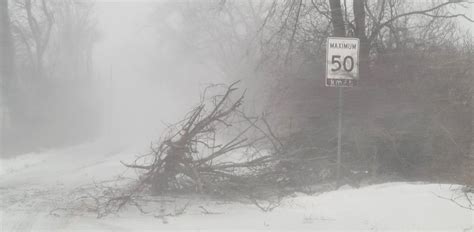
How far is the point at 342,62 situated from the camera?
9875 mm

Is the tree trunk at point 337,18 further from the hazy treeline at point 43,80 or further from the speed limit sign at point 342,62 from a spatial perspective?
the hazy treeline at point 43,80

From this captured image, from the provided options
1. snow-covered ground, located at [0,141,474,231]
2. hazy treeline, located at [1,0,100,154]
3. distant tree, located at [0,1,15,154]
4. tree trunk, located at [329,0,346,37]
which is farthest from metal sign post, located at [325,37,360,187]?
distant tree, located at [0,1,15,154]

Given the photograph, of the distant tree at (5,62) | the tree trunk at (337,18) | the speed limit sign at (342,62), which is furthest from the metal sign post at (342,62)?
the distant tree at (5,62)

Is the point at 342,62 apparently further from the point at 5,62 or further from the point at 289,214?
the point at 5,62

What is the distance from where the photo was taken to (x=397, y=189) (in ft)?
29.7

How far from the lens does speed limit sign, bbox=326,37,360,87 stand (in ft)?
32.1

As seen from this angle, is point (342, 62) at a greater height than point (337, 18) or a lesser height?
lesser

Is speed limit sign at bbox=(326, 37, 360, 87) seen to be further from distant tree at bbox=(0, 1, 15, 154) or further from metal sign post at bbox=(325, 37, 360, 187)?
distant tree at bbox=(0, 1, 15, 154)

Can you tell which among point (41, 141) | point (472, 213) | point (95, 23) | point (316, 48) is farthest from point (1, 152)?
point (95, 23)

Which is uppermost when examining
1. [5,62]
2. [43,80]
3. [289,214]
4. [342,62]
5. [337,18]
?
[337,18]

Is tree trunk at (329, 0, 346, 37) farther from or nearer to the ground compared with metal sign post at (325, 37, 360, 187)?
farther from the ground

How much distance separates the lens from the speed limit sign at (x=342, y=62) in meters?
9.80

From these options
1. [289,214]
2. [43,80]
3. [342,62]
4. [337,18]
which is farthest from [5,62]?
[289,214]

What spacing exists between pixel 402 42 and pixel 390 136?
2.60 m
